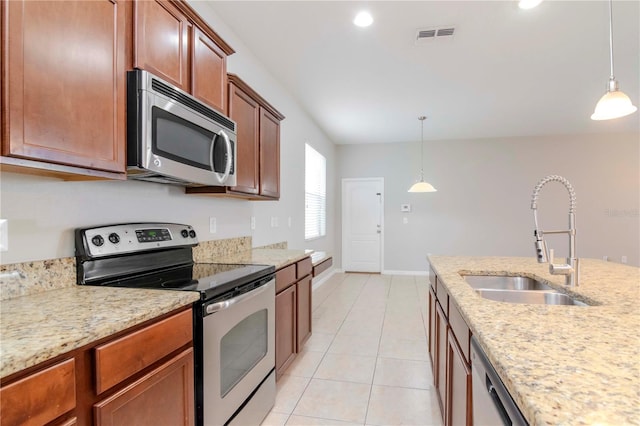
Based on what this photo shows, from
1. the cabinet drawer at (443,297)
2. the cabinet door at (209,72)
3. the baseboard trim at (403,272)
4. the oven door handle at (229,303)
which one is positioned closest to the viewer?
the oven door handle at (229,303)

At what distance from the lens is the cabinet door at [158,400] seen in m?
0.97

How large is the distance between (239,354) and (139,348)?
2.33ft

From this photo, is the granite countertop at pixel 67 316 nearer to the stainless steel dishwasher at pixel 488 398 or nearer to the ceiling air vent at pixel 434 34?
the stainless steel dishwasher at pixel 488 398

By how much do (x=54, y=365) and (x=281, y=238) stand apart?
3.15 m

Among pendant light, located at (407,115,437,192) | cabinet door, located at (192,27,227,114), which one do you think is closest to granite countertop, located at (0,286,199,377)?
cabinet door, located at (192,27,227,114)

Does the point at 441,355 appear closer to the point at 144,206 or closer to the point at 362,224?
the point at 144,206

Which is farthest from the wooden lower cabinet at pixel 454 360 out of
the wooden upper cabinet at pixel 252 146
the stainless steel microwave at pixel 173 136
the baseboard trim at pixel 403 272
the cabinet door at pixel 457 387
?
the baseboard trim at pixel 403 272

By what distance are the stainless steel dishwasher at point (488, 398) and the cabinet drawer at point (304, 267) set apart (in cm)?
169

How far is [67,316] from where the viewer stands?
39.4 inches

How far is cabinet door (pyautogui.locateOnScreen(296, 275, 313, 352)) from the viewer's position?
2.69 metres

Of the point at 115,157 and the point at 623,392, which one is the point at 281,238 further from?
the point at 623,392

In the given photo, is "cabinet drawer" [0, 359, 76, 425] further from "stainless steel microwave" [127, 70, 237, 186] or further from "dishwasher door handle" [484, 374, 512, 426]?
"dishwasher door handle" [484, 374, 512, 426]

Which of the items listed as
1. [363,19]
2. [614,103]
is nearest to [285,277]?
[363,19]

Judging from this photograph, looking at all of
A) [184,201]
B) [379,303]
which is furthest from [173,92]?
[379,303]
